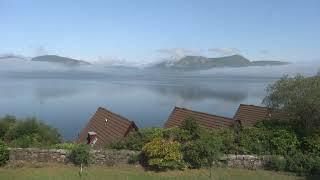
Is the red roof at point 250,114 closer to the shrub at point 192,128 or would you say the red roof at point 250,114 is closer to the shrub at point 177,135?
the shrub at point 192,128

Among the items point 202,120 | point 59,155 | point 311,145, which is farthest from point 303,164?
point 202,120

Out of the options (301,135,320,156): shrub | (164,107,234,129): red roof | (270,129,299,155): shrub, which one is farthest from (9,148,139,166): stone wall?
(164,107,234,129): red roof

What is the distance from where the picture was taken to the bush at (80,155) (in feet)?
68.3

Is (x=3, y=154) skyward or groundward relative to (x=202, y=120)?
groundward

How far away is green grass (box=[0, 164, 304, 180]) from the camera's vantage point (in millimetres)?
19281

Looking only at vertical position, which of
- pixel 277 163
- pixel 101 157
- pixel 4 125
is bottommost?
pixel 277 163

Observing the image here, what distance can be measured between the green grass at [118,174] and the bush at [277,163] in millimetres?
394

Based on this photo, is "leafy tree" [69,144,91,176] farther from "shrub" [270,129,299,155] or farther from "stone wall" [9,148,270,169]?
"shrub" [270,129,299,155]

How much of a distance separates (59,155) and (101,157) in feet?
6.24

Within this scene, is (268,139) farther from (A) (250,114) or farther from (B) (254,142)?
(A) (250,114)

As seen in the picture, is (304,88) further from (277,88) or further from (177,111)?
(177,111)

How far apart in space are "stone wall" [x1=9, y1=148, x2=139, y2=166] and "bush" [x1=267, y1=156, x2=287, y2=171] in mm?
6043

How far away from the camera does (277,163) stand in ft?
66.9

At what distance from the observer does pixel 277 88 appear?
2348 cm
